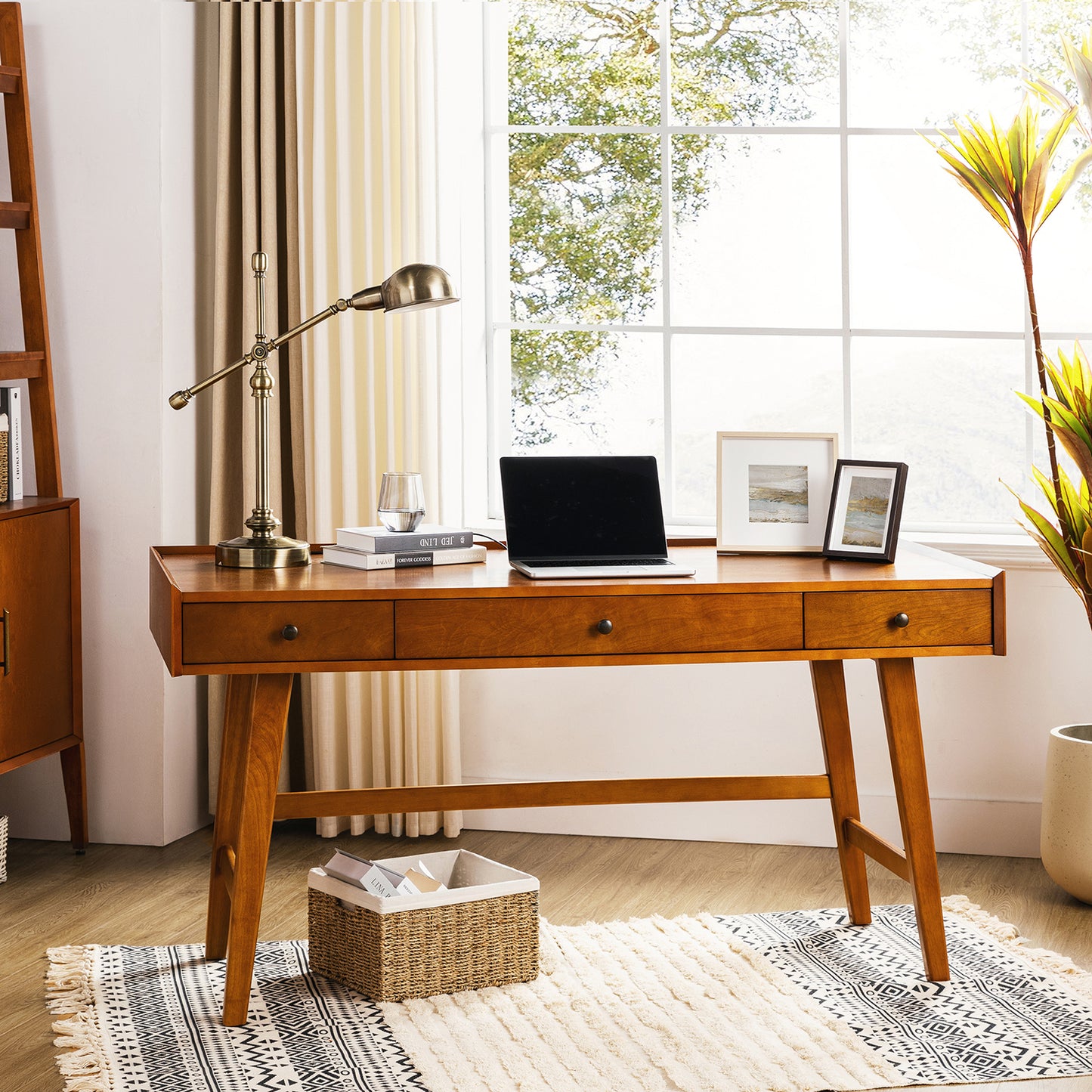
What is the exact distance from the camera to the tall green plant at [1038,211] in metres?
3.04

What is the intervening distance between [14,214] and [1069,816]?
2813 mm

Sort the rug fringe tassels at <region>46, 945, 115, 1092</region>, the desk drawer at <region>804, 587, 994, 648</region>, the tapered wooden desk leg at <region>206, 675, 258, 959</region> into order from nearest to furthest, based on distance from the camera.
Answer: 1. the rug fringe tassels at <region>46, 945, 115, 1092</region>
2. the desk drawer at <region>804, 587, 994, 648</region>
3. the tapered wooden desk leg at <region>206, 675, 258, 959</region>

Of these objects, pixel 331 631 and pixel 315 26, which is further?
pixel 315 26

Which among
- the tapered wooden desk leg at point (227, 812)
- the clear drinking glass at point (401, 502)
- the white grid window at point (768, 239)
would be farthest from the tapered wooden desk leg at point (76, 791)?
the white grid window at point (768, 239)

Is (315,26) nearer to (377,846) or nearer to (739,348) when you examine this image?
(739,348)

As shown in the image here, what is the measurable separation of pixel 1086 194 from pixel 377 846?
242cm

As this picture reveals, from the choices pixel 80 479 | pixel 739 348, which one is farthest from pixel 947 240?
pixel 80 479

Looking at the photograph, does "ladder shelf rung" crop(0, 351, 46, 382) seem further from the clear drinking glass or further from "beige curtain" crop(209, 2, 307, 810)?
the clear drinking glass

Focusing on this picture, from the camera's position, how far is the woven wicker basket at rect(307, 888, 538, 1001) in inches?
102

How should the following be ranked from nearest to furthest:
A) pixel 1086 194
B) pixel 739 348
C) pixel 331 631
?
pixel 331 631
pixel 1086 194
pixel 739 348

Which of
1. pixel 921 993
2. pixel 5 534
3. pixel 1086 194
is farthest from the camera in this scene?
pixel 1086 194

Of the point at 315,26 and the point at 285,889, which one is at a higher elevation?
the point at 315,26

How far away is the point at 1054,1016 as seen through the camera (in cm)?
253

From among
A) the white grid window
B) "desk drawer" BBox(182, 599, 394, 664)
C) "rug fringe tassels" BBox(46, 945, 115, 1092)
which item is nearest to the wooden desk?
"desk drawer" BBox(182, 599, 394, 664)
